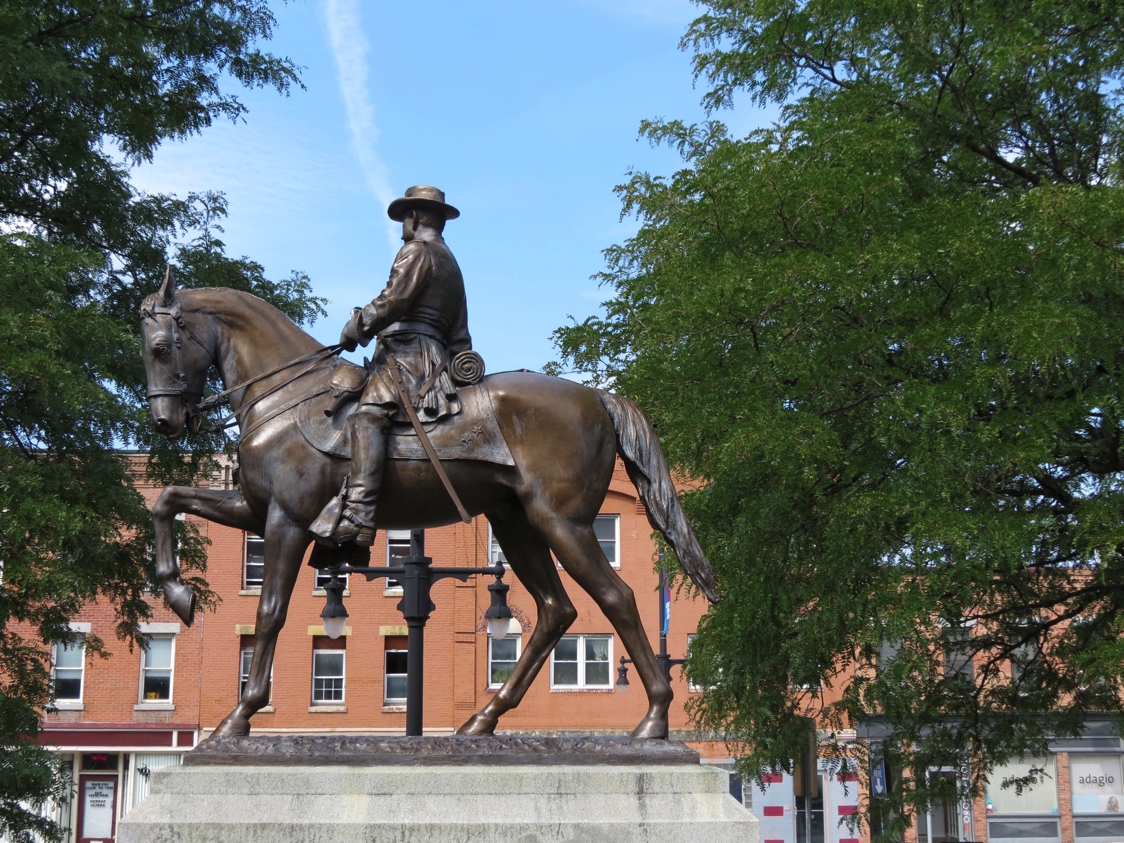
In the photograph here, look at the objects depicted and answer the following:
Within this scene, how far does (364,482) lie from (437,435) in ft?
1.61

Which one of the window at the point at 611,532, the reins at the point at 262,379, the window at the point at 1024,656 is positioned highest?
the window at the point at 611,532

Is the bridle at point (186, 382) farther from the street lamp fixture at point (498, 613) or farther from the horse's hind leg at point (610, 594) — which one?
the street lamp fixture at point (498, 613)

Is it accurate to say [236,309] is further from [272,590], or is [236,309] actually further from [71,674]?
[71,674]

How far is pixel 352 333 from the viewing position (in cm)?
710

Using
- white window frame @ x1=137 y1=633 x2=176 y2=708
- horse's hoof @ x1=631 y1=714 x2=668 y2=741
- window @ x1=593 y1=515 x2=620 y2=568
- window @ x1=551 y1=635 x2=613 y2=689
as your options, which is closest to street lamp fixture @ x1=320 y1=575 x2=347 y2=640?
horse's hoof @ x1=631 y1=714 x2=668 y2=741

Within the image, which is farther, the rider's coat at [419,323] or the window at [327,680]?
the window at [327,680]

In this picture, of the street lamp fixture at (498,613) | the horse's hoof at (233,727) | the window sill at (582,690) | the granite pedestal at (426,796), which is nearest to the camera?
the granite pedestal at (426,796)

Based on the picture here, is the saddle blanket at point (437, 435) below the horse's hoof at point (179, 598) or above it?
above

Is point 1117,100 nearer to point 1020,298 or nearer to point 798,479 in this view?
point 1020,298

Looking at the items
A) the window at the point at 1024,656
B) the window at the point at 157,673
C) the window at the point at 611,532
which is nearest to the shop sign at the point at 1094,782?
the window at the point at 611,532

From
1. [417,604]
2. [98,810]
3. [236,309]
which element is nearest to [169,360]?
[236,309]

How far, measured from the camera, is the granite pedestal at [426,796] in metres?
5.96

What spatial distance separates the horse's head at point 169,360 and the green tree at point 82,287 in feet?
17.9

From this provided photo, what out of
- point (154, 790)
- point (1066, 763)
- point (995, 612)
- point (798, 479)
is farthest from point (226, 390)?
point (1066, 763)
